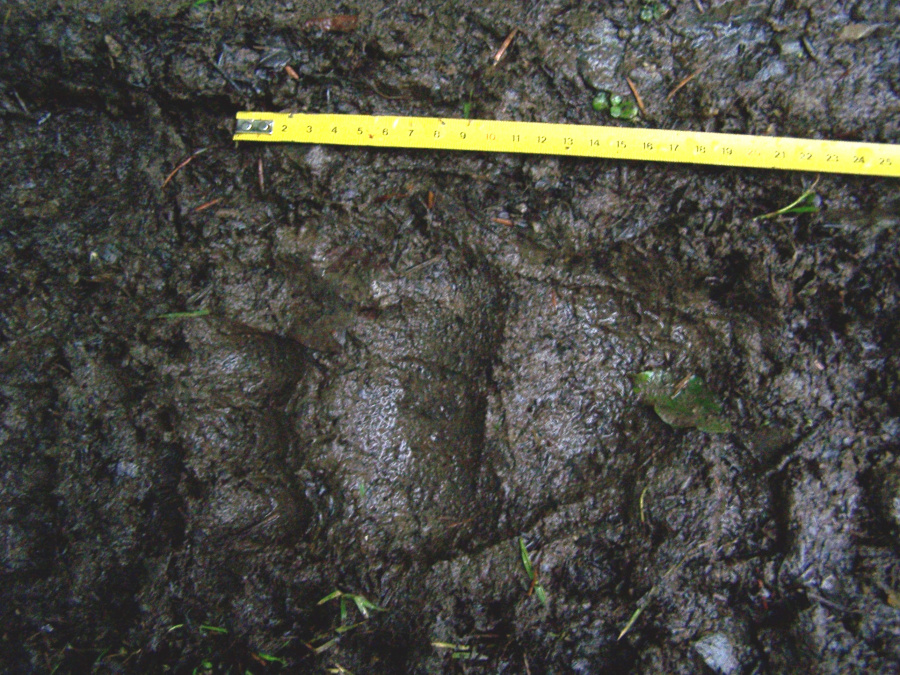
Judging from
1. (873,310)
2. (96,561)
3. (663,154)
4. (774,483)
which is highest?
(663,154)

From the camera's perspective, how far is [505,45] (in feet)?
8.34

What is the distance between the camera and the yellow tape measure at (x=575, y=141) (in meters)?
2.39

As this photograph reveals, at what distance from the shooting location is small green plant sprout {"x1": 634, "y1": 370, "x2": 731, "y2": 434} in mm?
2432

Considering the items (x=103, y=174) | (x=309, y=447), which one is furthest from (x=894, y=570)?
(x=103, y=174)

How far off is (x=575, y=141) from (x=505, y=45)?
58cm

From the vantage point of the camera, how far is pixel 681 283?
8.37ft

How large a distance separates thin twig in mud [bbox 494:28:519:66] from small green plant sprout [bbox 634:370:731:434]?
1.66 meters

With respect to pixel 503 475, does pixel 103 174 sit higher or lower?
higher

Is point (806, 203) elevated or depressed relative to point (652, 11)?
depressed

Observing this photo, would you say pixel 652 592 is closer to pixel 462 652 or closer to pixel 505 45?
pixel 462 652

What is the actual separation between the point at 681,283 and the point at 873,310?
2.69ft

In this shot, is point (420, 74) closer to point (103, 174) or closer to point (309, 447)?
point (103, 174)

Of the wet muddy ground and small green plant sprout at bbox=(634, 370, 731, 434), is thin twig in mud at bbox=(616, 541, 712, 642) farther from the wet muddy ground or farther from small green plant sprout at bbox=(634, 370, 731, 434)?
small green plant sprout at bbox=(634, 370, 731, 434)

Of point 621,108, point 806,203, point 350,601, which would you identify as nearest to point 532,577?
point 350,601
